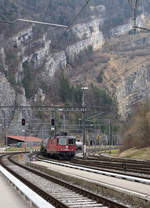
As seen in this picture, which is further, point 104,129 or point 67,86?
point 67,86

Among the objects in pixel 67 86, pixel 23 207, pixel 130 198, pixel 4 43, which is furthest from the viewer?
pixel 67 86

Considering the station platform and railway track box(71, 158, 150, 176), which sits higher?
railway track box(71, 158, 150, 176)

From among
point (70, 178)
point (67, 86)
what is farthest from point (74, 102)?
point (70, 178)

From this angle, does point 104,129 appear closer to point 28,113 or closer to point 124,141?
point 28,113

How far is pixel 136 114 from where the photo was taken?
60875 mm

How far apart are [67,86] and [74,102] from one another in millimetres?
12593

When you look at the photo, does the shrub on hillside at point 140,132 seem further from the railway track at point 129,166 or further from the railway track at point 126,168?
the railway track at point 126,168

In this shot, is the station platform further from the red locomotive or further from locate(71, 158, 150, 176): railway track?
the red locomotive

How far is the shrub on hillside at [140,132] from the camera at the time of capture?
5422cm

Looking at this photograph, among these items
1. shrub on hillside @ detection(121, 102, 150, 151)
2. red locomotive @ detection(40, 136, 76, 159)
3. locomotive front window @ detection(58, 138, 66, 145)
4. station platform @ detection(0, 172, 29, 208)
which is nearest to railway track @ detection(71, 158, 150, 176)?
station platform @ detection(0, 172, 29, 208)

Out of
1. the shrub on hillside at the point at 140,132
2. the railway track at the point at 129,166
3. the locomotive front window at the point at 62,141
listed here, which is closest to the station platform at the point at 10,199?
the railway track at the point at 129,166

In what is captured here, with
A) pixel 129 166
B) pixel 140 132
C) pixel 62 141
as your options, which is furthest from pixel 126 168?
pixel 140 132

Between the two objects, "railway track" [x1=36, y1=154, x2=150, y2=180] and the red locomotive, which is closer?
"railway track" [x1=36, y1=154, x2=150, y2=180]

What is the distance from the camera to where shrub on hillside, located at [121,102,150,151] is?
54.2 m
